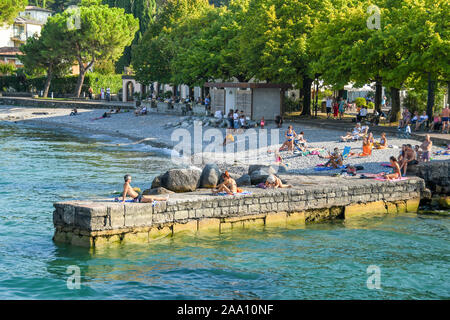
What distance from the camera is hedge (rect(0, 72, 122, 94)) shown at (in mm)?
73562

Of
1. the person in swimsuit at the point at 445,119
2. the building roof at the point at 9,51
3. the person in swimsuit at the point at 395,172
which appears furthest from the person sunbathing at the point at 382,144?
the building roof at the point at 9,51

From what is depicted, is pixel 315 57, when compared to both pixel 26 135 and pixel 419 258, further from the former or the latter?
pixel 419 258

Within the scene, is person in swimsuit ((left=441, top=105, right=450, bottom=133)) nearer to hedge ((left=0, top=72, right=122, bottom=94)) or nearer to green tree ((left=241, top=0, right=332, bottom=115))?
green tree ((left=241, top=0, right=332, bottom=115))

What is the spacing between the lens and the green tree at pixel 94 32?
65.1 m

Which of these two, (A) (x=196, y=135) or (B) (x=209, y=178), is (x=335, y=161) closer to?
(B) (x=209, y=178)

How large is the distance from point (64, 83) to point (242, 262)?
209 feet

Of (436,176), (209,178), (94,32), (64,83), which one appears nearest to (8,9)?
(64,83)

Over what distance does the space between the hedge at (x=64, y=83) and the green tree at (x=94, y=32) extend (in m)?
4.22

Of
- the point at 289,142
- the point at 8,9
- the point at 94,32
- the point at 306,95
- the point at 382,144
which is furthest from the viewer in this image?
the point at 8,9

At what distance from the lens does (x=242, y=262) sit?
15711mm

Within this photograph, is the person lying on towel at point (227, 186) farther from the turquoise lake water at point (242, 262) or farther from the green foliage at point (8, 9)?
the green foliage at point (8, 9)

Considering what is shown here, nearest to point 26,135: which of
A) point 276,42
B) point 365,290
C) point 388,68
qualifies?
point 276,42

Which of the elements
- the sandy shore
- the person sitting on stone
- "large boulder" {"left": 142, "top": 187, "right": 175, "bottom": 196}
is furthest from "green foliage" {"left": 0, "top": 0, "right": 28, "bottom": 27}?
"large boulder" {"left": 142, "top": 187, "right": 175, "bottom": 196}

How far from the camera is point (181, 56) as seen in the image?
51688 millimetres
